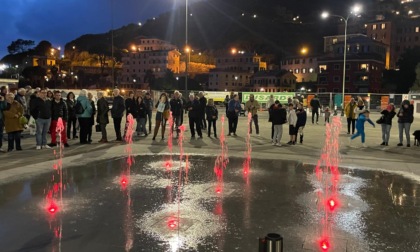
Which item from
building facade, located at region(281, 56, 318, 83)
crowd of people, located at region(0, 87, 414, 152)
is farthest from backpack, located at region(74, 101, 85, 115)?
building facade, located at region(281, 56, 318, 83)

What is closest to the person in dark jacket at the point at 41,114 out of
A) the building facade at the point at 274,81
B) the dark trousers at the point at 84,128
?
the dark trousers at the point at 84,128

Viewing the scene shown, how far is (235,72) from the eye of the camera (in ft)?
359

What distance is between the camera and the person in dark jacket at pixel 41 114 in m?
12.7

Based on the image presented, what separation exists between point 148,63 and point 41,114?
11519cm

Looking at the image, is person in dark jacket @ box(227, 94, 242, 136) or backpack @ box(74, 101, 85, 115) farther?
person in dark jacket @ box(227, 94, 242, 136)

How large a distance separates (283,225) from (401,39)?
114 m

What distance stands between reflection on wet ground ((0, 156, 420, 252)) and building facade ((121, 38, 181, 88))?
368 feet

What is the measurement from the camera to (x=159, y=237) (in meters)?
5.37

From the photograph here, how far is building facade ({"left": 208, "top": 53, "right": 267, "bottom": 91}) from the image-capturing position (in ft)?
355

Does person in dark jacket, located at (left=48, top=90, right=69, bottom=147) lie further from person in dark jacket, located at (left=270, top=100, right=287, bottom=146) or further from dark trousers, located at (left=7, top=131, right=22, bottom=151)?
person in dark jacket, located at (left=270, top=100, right=287, bottom=146)

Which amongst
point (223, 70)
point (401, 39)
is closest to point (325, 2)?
point (401, 39)

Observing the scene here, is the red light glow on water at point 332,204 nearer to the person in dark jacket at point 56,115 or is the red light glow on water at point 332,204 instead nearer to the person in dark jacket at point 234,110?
the person in dark jacket at point 56,115

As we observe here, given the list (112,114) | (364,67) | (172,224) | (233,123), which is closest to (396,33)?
(364,67)

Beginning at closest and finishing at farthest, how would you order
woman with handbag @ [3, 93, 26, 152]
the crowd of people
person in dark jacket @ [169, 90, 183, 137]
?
woman with handbag @ [3, 93, 26, 152] < the crowd of people < person in dark jacket @ [169, 90, 183, 137]
